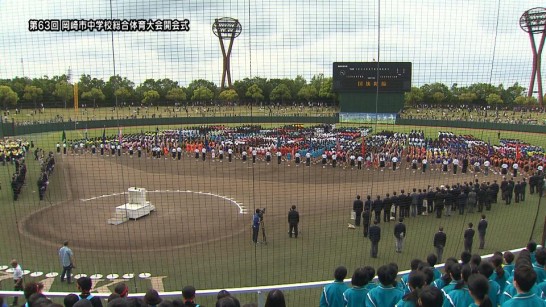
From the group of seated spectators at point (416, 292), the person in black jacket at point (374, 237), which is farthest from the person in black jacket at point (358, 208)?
the group of seated spectators at point (416, 292)

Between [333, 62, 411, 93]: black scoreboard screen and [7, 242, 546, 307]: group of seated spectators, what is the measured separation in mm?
35430

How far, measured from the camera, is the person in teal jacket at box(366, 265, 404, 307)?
431 cm

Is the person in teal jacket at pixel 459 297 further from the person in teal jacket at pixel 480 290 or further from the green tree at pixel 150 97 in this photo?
the green tree at pixel 150 97

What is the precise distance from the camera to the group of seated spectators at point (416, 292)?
3695mm

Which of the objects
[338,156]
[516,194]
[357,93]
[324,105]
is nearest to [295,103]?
[324,105]

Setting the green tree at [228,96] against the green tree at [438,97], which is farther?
the green tree at [438,97]

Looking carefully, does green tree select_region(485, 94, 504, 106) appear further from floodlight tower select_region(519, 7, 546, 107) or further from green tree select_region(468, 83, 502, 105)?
floodlight tower select_region(519, 7, 546, 107)

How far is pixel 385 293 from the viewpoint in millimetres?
4328

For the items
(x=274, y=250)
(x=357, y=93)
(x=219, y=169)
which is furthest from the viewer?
(x=357, y=93)

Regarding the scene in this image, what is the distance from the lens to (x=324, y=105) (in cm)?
4997

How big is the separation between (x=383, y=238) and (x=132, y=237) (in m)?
6.65

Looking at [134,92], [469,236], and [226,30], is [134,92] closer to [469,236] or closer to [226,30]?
[226,30]

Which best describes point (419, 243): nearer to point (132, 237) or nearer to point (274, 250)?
point (274, 250)

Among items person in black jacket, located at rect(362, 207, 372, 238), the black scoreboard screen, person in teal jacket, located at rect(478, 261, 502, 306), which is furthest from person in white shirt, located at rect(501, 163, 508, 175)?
the black scoreboard screen
